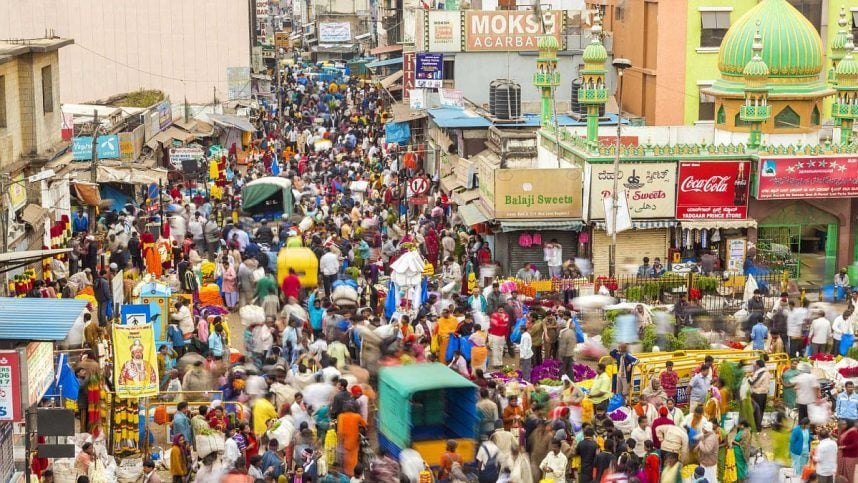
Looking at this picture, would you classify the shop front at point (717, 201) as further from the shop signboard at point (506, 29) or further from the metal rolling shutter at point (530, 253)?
the shop signboard at point (506, 29)

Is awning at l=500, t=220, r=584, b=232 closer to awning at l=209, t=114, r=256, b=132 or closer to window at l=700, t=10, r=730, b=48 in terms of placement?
window at l=700, t=10, r=730, b=48

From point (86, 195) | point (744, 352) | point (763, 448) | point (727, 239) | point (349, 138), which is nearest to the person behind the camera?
point (763, 448)

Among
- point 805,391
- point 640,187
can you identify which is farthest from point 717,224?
point 805,391

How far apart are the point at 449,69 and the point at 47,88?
15213 millimetres

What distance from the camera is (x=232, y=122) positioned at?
45.5 m

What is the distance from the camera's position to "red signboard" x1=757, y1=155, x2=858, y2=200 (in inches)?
1026

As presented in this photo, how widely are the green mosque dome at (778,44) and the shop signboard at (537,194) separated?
4.86m

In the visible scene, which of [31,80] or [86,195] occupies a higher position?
[31,80]

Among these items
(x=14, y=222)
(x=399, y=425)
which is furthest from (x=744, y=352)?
(x=14, y=222)

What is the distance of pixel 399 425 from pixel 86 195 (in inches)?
627

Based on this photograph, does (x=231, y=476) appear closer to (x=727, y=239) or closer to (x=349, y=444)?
(x=349, y=444)

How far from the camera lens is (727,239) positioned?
26.4m

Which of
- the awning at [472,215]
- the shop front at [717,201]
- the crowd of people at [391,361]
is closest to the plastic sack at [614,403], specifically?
the crowd of people at [391,361]

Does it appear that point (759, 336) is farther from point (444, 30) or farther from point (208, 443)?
point (444, 30)
